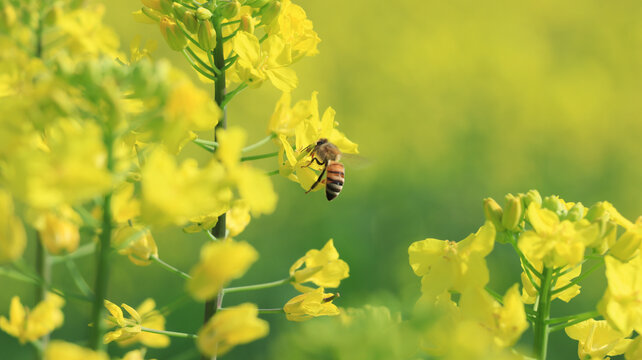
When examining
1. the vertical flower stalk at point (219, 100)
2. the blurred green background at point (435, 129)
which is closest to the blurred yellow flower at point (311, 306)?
the vertical flower stalk at point (219, 100)

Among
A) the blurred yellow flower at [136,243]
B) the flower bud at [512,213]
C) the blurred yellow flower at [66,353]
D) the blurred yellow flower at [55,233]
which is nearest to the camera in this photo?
the blurred yellow flower at [66,353]

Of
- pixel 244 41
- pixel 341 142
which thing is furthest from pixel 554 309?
pixel 244 41

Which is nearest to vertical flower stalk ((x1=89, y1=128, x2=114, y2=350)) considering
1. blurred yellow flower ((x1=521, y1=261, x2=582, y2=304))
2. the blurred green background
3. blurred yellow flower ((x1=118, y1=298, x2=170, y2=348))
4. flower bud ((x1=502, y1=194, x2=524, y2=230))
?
blurred yellow flower ((x1=118, y1=298, x2=170, y2=348))

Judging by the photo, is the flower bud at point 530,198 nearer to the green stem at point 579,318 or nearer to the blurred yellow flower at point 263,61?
the green stem at point 579,318

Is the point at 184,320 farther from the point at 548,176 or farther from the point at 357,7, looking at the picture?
the point at 357,7

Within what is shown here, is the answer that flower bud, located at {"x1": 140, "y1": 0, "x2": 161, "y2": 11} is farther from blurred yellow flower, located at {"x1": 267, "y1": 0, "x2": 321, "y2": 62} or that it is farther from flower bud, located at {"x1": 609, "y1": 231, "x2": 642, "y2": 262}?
flower bud, located at {"x1": 609, "y1": 231, "x2": 642, "y2": 262}
